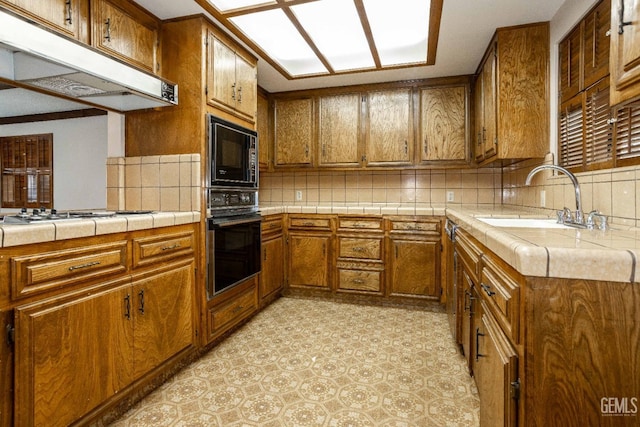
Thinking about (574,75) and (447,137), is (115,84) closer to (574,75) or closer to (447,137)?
(574,75)

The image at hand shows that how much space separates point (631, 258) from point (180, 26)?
8.08 feet

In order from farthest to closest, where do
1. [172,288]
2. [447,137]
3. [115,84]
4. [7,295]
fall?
[447,137] < [172,288] < [115,84] < [7,295]

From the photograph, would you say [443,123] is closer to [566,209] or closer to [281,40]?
[281,40]

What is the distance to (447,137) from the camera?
128 inches

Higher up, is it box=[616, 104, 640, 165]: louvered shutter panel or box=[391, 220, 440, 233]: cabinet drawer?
box=[616, 104, 640, 165]: louvered shutter panel

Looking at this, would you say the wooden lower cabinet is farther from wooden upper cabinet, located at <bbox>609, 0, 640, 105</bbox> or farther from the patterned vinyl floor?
wooden upper cabinet, located at <bbox>609, 0, 640, 105</bbox>

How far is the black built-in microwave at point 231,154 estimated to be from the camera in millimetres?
2164

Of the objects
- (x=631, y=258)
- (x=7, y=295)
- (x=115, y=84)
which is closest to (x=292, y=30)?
(x=115, y=84)

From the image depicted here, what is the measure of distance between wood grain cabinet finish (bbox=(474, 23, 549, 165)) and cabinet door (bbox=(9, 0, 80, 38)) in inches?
99.4

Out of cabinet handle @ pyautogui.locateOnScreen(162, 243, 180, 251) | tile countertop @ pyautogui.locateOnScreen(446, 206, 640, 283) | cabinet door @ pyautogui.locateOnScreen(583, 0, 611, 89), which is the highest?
cabinet door @ pyautogui.locateOnScreen(583, 0, 611, 89)

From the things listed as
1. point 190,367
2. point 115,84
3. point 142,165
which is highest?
point 115,84

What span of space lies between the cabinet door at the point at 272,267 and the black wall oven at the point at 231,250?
0.83 feet

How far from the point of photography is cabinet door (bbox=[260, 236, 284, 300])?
293 centimetres

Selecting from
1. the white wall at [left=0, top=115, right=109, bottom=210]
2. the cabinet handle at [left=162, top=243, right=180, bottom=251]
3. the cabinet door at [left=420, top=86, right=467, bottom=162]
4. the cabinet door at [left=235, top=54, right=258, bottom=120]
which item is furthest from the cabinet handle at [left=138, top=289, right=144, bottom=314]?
the cabinet door at [left=420, top=86, right=467, bottom=162]
